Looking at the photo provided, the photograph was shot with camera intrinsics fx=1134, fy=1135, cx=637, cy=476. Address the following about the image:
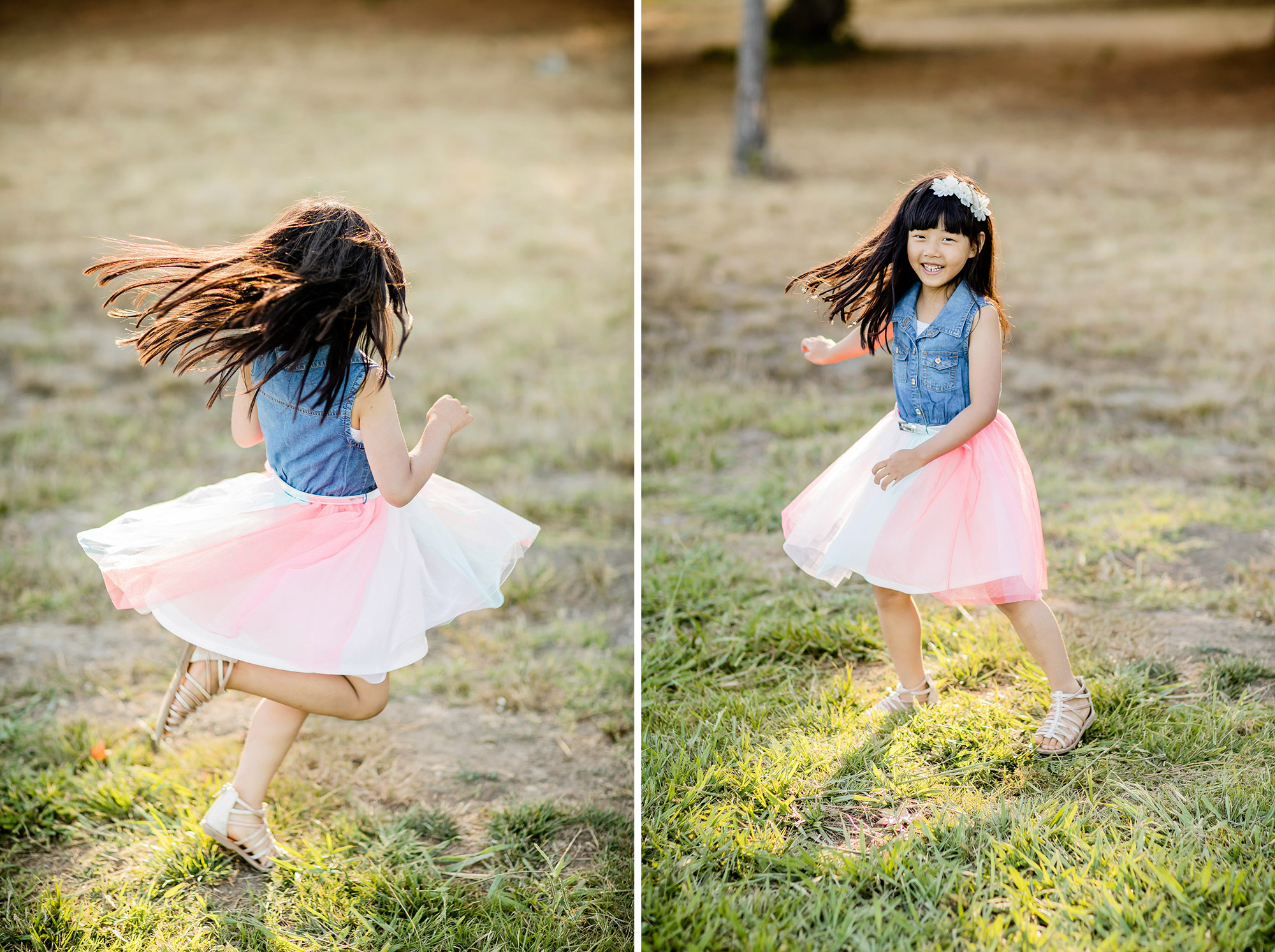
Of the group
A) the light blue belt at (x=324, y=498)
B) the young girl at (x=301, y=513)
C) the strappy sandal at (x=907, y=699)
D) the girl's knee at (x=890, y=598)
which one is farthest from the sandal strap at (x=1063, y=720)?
the light blue belt at (x=324, y=498)

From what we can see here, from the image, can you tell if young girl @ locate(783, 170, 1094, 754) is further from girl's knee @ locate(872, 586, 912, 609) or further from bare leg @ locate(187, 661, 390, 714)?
bare leg @ locate(187, 661, 390, 714)

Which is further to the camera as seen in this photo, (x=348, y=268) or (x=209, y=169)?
(x=209, y=169)

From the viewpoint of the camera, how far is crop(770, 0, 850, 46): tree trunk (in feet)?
50.4

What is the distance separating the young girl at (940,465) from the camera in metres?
2.33

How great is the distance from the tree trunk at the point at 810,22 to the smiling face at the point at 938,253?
14081 mm

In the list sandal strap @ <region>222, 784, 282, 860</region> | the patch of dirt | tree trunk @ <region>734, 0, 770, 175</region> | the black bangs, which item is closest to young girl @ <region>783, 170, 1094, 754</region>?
the black bangs

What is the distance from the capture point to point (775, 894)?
211 cm

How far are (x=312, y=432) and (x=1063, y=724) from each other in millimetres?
1713

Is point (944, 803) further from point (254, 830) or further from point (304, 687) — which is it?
point (254, 830)

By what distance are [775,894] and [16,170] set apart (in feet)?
33.3

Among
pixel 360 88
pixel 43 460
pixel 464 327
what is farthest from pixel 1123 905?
pixel 360 88

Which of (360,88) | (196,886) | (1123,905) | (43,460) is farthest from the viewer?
(360,88)

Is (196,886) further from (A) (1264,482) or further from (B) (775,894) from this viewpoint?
(A) (1264,482)

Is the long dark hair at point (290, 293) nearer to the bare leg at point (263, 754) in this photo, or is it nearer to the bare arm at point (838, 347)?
the bare leg at point (263, 754)
